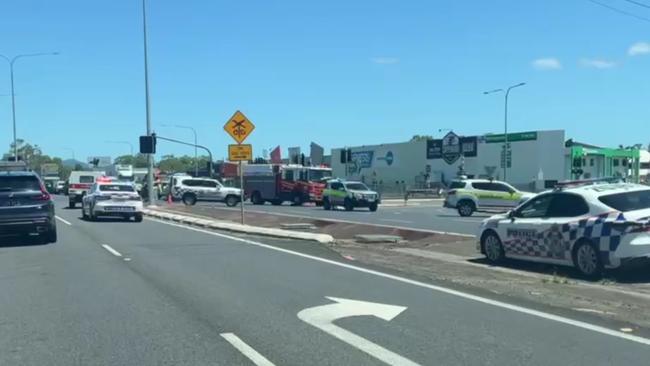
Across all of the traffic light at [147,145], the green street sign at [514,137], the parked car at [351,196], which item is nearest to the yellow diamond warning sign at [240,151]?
the parked car at [351,196]

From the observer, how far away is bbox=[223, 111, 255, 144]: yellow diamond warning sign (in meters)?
22.6

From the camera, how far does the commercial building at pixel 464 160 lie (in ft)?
242

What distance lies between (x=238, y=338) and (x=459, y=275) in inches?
238

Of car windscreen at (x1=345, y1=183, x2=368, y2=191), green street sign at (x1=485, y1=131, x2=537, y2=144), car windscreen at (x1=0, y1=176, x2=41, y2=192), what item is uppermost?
green street sign at (x1=485, y1=131, x2=537, y2=144)

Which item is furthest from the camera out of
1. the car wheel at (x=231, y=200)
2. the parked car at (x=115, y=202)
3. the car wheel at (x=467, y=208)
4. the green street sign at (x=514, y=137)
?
the green street sign at (x=514, y=137)

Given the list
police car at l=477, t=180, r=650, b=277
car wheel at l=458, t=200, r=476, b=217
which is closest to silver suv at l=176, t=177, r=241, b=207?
car wheel at l=458, t=200, r=476, b=217

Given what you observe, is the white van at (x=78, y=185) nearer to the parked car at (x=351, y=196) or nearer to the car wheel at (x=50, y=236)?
the parked car at (x=351, y=196)

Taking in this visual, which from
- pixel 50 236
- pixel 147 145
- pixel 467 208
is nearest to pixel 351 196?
pixel 467 208

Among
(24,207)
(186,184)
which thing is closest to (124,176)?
(186,184)

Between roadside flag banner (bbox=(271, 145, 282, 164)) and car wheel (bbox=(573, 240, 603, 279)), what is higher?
roadside flag banner (bbox=(271, 145, 282, 164))

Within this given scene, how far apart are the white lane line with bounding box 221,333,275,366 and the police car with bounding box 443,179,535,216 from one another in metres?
28.7

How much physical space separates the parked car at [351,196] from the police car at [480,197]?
5805 millimetres

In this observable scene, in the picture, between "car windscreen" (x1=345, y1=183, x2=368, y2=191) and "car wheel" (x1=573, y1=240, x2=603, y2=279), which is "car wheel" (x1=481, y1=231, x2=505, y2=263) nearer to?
"car wheel" (x1=573, y1=240, x2=603, y2=279)

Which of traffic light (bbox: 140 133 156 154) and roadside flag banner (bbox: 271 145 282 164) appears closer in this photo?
traffic light (bbox: 140 133 156 154)
